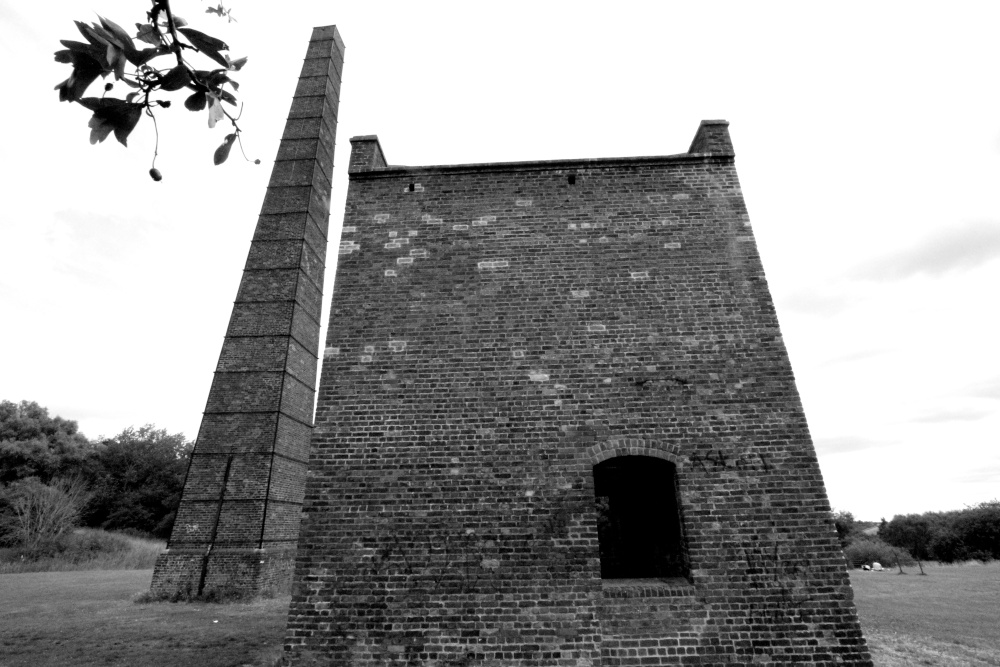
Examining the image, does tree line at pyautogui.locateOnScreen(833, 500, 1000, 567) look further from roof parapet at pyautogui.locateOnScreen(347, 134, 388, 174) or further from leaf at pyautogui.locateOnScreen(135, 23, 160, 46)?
leaf at pyautogui.locateOnScreen(135, 23, 160, 46)

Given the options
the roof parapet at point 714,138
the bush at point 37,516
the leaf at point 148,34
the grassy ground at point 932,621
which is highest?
the roof parapet at point 714,138

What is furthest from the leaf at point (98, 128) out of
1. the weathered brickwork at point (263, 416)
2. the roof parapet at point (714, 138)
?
the weathered brickwork at point (263, 416)

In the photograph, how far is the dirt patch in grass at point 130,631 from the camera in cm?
768

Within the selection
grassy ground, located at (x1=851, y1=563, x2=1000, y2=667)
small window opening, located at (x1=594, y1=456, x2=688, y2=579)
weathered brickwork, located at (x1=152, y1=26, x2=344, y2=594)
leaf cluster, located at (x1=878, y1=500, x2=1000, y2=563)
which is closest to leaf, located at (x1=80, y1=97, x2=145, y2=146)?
small window opening, located at (x1=594, y1=456, x2=688, y2=579)

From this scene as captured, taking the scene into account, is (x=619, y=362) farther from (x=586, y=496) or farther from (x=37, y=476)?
(x=37, y=476)

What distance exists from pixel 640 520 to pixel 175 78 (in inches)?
324

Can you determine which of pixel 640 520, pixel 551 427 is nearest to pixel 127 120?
pixel 551 427

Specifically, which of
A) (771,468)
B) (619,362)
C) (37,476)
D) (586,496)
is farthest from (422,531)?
(37,476)

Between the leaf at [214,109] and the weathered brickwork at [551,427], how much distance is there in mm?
4684

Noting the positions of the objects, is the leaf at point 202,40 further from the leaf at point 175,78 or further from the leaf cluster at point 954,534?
the leaf cluster at point 954,534

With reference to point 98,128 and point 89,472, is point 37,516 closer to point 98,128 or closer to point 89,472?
point 89,472

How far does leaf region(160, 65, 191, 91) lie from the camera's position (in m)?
1.67

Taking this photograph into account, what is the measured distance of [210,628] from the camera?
393 inches

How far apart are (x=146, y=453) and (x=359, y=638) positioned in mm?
42889
